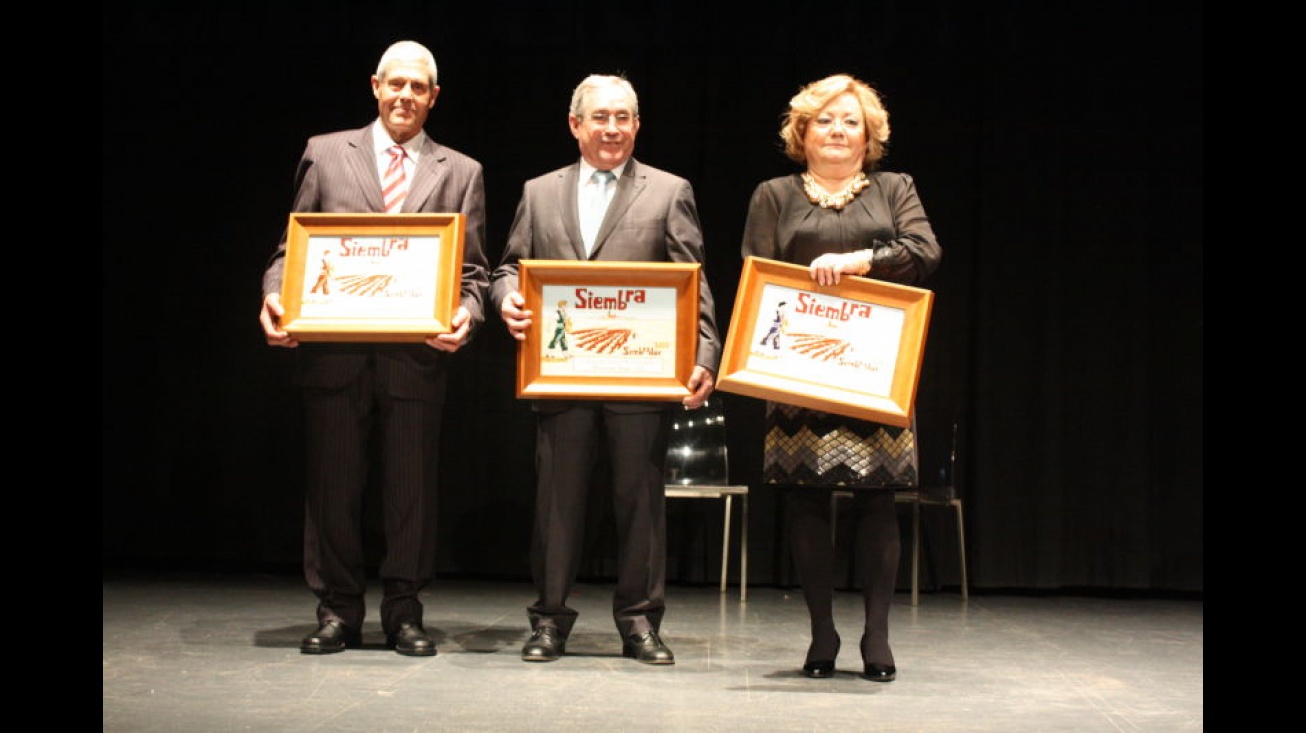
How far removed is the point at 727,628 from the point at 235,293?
2.95 meters

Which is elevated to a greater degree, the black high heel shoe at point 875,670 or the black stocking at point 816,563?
the black stocking at point 816,563

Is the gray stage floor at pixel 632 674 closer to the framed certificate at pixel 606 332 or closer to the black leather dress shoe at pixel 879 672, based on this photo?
the black leather dress shoe at pixel 879 672

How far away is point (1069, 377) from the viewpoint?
560 cm

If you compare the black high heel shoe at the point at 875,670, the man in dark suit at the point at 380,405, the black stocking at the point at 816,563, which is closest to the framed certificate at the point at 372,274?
the man in dark suit at the point at 380,405

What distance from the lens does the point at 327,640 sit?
3.49m

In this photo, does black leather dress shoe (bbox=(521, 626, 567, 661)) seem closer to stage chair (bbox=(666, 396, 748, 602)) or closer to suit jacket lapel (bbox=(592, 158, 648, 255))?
suit jacket lapel (bbox=(592, 158, 648, 255))

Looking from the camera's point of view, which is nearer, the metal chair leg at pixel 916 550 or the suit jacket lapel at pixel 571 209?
the suit jacket lapel at pixel 571 209

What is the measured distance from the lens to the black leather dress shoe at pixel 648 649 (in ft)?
11.3

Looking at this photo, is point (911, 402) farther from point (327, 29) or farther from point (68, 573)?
point (327, 29)

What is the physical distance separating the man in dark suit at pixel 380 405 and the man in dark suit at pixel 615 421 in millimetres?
298

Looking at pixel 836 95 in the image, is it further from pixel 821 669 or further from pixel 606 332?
pixel 821 669

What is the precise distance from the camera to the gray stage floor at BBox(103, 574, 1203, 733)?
108 inches

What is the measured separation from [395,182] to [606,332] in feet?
2.41

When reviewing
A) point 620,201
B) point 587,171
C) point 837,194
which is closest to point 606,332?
point 620,201
